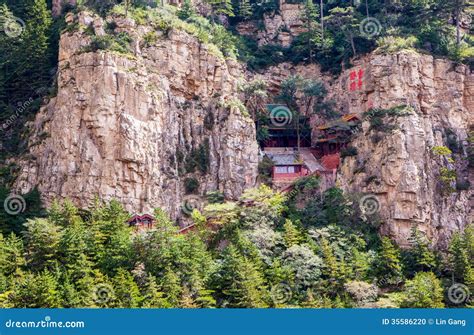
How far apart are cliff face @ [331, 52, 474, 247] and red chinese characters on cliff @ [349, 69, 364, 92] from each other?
0.06 m

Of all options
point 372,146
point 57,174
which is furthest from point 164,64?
point 372,146

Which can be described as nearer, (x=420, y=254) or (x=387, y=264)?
(x=387, y=264)

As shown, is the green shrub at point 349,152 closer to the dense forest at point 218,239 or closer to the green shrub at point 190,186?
the dense forest at point 218,239

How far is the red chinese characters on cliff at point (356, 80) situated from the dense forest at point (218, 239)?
1590mm

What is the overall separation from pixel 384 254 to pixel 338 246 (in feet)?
7.88

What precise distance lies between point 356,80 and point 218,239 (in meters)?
15.9

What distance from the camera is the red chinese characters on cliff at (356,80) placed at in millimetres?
56597

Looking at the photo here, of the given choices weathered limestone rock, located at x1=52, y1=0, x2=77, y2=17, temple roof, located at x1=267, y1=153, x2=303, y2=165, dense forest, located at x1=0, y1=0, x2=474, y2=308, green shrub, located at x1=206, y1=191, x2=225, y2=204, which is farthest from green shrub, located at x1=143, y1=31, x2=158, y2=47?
green shrub, located at x1=206, y1=191, x2=225, y2=204

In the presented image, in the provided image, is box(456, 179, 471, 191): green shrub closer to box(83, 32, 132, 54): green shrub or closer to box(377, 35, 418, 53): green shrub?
box(377, 35, 418, 53): green shrub

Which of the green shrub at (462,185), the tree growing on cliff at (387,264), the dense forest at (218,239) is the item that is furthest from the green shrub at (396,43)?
the tree growing on cliff at (387,264)

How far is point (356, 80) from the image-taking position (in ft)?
187

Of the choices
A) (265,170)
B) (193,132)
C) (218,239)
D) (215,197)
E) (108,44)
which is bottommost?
(218,239)

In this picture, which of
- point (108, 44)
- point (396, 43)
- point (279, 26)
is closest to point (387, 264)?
point (396, 43)

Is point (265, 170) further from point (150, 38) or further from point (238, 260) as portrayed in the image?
point (238, 260)
